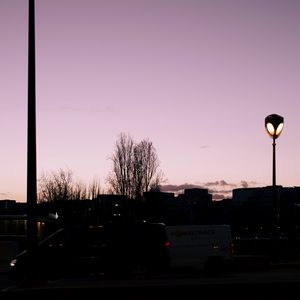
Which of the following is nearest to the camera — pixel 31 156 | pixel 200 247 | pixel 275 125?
pixel 31 156

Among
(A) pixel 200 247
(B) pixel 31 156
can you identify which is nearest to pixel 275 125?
(A) pixel 200 247

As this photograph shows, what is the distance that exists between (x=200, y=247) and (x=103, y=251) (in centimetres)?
348

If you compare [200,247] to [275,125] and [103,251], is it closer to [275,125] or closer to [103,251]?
[103,251]

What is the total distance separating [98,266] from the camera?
23.4m

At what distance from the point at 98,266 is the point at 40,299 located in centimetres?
1464

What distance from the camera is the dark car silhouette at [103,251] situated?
74.1 feet

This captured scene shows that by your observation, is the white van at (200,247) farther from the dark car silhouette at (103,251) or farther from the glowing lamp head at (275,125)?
the glowing lamp head at (275,125)

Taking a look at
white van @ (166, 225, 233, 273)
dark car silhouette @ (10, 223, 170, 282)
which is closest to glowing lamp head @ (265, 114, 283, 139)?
white van @ (166, 225, 233, 273)

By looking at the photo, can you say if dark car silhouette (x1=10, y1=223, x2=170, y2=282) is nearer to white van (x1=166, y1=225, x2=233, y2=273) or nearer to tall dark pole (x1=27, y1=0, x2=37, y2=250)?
white van (x1=166, y1=225, x2=233, y2=273)

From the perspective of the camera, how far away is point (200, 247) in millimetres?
24094

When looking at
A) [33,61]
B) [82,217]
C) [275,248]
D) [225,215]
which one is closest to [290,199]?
[225,215]

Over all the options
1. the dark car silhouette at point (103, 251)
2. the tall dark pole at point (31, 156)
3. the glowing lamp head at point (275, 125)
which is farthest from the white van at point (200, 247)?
the tall dark pole at point (31, 156)

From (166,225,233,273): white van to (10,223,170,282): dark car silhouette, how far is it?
0.36 m

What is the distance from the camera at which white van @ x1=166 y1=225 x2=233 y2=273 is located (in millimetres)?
23812
